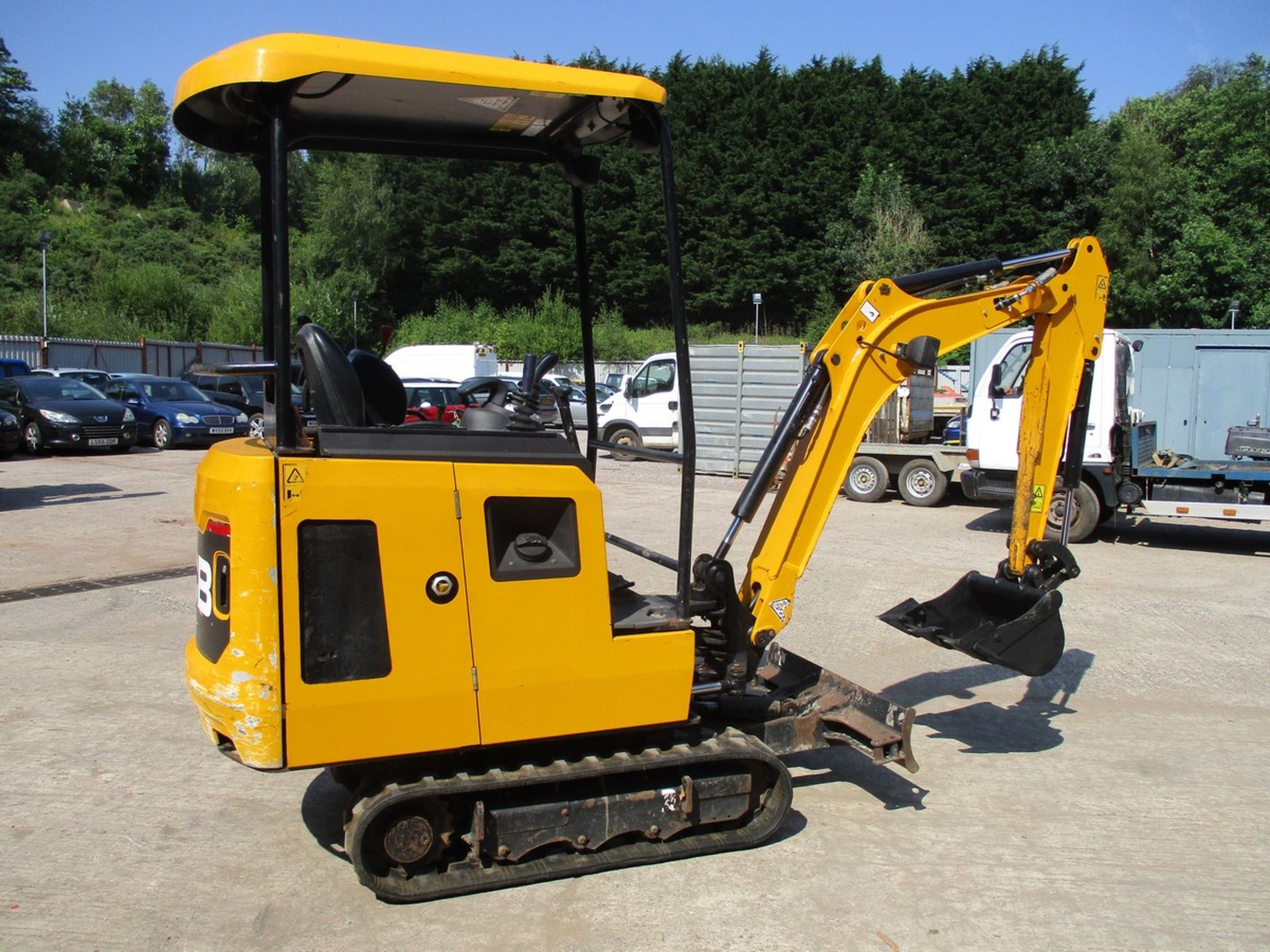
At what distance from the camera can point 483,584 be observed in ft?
12.4

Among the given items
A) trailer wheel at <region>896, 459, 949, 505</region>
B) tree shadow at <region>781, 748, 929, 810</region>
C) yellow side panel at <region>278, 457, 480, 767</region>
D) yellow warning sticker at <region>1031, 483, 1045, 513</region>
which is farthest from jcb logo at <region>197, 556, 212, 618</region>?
trailer wheel at <region>896, 459, 949, 505</region>

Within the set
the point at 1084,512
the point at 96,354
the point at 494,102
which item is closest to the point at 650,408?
the point at 1084,512

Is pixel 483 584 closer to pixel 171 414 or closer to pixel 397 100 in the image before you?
pixel 397 100

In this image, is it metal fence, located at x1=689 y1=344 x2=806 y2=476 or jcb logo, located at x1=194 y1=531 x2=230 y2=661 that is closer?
jcb logo, located at x1=194 y1=531 x2=230 y2=661

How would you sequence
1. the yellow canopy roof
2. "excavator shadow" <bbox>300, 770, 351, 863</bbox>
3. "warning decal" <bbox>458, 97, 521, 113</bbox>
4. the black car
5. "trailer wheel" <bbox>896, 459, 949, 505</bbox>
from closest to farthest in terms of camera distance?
the yellow canopy roof
"warning decal" <bbox>458, 97, 521, 113</bbox>
"excavator shadow" <bbox>300, 770, 351, 863</bbox>
"trailer wheel" <bbox>896, 459, 949, 505</bbox>
the black car

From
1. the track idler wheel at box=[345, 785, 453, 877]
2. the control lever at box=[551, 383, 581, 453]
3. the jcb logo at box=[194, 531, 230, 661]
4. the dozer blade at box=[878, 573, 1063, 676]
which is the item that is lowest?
the track idler wheel at box=[345, 785, 453, 877]

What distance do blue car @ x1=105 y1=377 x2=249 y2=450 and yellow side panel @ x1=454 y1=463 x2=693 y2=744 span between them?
20.3 m

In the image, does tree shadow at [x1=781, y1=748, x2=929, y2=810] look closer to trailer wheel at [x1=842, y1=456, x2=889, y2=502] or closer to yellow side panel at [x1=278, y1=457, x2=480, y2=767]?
yellow side panel at [x1=278, y1=457, x2=480, y2=767]

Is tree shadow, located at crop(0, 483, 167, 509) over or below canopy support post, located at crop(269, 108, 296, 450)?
below

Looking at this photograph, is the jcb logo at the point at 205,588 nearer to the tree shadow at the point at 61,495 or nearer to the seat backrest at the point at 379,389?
the seat backrest at the point at 379,389

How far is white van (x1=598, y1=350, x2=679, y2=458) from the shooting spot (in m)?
20.5

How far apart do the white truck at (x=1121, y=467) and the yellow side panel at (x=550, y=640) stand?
9.36 metres

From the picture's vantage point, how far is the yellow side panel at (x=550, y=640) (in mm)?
3799

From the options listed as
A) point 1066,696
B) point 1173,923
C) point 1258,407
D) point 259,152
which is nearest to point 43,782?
point 259,152
